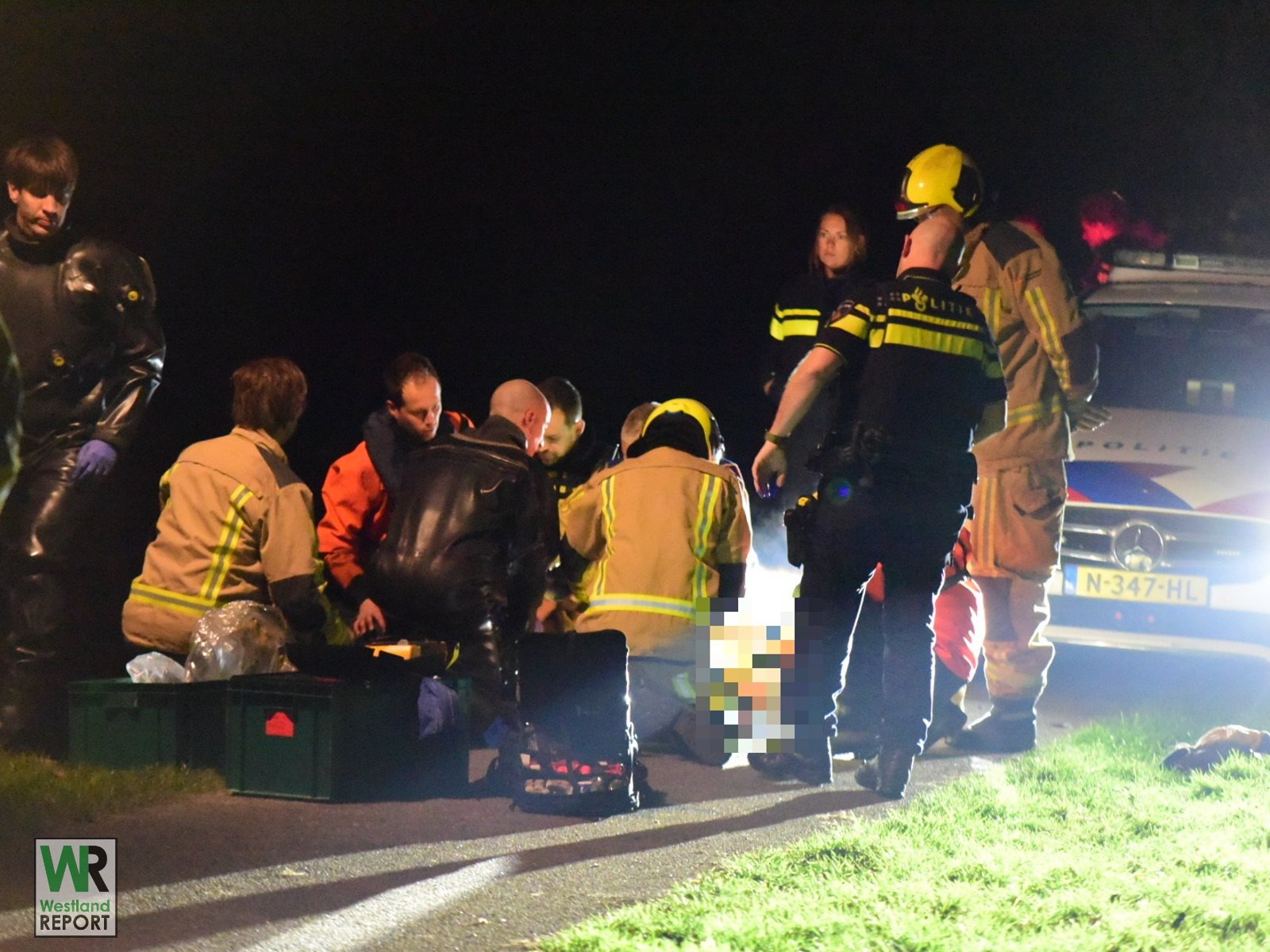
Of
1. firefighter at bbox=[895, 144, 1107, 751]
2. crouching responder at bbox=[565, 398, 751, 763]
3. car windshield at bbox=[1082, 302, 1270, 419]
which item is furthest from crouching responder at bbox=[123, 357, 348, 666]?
car windshield at bbox=[1082, 302, 1270, 419]

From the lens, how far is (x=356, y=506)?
23.7 feet

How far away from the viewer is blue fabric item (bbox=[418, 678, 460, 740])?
5.68m

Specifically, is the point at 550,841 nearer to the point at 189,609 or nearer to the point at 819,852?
the point at 819,852

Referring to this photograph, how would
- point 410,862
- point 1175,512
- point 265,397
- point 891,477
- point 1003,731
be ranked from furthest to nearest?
point 1175,512, point 1003,731, point 265,397, point 891,477, point 410,862

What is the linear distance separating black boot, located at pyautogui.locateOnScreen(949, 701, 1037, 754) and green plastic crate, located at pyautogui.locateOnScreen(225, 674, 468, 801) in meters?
2.42

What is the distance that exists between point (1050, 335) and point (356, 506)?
3.03 metres

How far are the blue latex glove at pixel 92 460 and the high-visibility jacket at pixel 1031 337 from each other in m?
3.55

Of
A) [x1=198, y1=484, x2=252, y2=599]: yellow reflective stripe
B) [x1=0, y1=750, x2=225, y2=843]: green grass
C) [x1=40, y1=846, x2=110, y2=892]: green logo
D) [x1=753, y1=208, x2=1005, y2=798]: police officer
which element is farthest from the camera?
[x1=198, y1=484, x2=252, y2=599]: yellow reflective stripe

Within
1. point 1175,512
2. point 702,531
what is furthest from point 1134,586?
point 702,531

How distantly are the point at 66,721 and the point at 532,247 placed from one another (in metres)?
7.05

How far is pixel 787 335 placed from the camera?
311 inches

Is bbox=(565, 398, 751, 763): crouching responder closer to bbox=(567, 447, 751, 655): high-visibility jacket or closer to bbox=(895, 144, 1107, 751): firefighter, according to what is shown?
bbox=(567, 447, 751, 655): high-visibility jacket

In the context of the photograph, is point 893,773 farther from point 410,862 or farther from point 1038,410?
point 1038,410

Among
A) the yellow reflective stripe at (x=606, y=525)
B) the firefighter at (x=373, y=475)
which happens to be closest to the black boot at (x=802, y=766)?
the yellow reflective stripe at (x=606, y=525)
